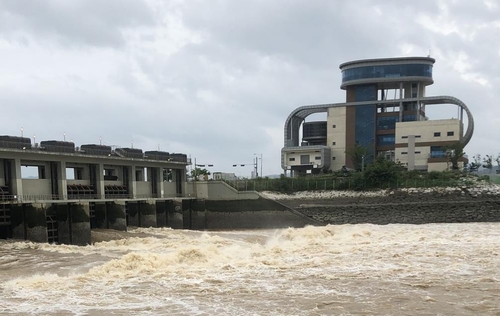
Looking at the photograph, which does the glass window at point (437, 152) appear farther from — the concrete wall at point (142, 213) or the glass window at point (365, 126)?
the concrete wall at point (142, 213)

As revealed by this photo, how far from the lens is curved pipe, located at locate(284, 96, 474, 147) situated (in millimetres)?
52250

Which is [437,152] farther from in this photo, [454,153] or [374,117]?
[374,117]

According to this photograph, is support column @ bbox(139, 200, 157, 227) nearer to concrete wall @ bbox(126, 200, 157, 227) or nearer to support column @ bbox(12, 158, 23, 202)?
concrete wall @ bbox(126, 200, 157, 227)

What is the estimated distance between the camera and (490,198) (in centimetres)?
3550

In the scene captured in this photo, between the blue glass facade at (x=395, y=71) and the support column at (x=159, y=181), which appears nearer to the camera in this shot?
the support column at (x=159, y=181)

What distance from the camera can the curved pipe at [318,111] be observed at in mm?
52250

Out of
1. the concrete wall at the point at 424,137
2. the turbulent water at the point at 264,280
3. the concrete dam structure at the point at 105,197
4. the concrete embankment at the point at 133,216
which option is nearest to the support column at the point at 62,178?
the concrete dam structure at the point at 105,197

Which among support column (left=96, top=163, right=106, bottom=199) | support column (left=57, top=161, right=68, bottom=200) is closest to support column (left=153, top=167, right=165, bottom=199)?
support column (left=96, top=163, right=106, bottom=199)

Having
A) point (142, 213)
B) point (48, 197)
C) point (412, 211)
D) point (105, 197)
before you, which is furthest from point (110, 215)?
point (412, 211)

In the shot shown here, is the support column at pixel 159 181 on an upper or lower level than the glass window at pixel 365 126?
lower

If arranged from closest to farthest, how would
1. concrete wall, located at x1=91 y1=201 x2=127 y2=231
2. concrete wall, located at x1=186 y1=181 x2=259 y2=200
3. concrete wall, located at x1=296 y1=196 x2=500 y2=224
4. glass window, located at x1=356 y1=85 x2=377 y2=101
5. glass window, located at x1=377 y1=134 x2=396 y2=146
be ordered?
concrete wall, located at x1=91 y1=201 x2=127 y2=231 → concrete wall, located at x1=296 y1=196 x2=500 y2=224 → concrete wall, located at x1=186 y1=181 x2=259 y2=200 → glass window, located at x1=377 y1=134 x2=396 y2=146 → glass window, located at x1=356 y1=85 x2=377 y2=101

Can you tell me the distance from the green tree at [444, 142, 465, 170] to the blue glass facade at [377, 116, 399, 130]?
8262mm

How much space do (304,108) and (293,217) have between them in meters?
25.5

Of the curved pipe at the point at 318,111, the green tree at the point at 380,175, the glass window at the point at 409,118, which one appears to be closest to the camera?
the green tree at the point at 380,175
